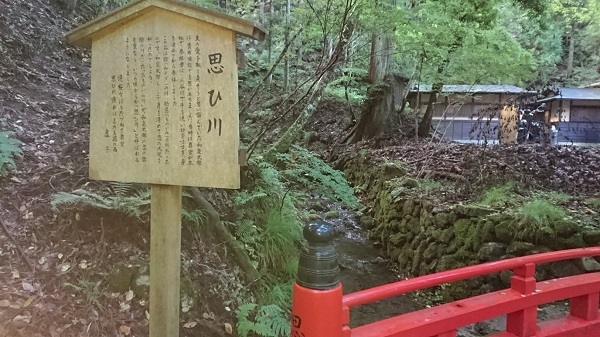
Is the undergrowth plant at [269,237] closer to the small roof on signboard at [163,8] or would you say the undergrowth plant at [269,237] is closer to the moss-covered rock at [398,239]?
the small roof on signboard at [163,8]

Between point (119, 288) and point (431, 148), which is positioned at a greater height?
point (431, 148)

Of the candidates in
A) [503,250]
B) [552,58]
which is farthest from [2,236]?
[552,58]

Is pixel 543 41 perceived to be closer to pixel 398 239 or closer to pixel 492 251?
pixel 398 239

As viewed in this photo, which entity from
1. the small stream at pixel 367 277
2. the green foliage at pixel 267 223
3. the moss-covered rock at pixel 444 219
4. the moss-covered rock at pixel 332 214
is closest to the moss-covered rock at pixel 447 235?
the moss-covered rock at pixel 444 219

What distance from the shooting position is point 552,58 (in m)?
28.1

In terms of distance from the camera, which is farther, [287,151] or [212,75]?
[287,151]

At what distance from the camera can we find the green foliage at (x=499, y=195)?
6.80 meters

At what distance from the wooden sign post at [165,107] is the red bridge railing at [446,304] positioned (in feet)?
2.57

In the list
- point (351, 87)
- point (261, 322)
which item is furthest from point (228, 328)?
A: point (351, 87)

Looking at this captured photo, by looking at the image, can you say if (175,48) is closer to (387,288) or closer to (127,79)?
(127,79)

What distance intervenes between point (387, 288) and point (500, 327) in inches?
143

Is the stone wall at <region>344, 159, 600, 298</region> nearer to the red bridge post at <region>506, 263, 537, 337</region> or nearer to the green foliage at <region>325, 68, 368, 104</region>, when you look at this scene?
the red bridge post at <region>506, 263, 537, 337</region>

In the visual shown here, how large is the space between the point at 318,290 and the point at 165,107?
135 centimetres

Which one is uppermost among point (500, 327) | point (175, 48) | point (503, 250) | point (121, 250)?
point (175, 48)
